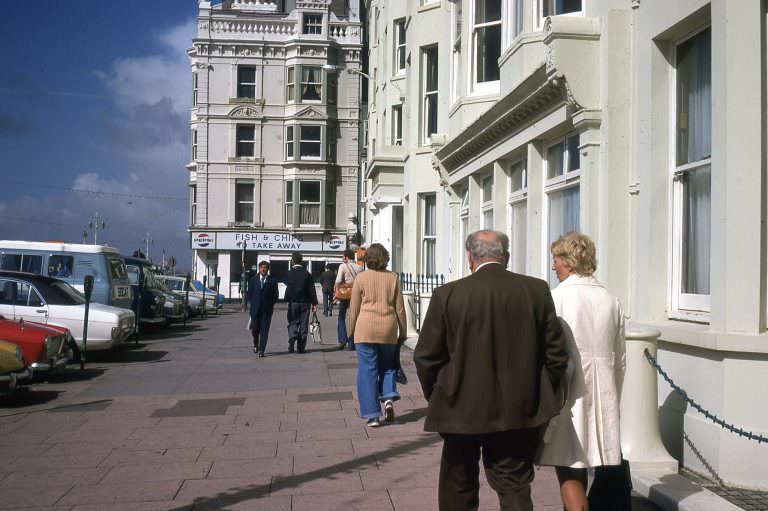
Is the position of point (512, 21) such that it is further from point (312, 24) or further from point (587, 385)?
point (312, 24)

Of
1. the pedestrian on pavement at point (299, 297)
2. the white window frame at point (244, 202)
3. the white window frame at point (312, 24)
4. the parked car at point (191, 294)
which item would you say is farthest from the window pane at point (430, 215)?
the white window frame at point (312, 24)

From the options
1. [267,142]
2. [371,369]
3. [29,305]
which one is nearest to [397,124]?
[29,305]

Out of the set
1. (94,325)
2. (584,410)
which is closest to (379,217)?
(94,325)

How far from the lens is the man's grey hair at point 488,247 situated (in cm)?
462

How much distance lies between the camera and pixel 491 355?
14.2 ft

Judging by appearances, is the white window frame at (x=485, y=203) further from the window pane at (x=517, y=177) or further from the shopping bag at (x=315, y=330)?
the shopping bag at (x=315, y=330)

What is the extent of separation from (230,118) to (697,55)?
4264 centimetres

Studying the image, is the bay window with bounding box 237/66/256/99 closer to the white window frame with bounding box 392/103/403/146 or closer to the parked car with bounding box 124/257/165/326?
the white window frame with bounding box 392/103/403/146

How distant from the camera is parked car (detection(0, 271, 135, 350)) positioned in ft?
50.6

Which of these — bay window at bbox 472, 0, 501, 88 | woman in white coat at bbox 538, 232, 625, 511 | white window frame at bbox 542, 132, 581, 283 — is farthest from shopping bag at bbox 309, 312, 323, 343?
woman in white coat at bbox 538, 232, 625, 511

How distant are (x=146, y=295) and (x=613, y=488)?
19827mm

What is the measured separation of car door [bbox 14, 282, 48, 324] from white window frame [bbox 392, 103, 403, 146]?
45.6 feet

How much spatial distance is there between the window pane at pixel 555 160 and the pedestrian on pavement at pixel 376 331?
126 inches

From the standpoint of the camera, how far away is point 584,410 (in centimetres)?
475
